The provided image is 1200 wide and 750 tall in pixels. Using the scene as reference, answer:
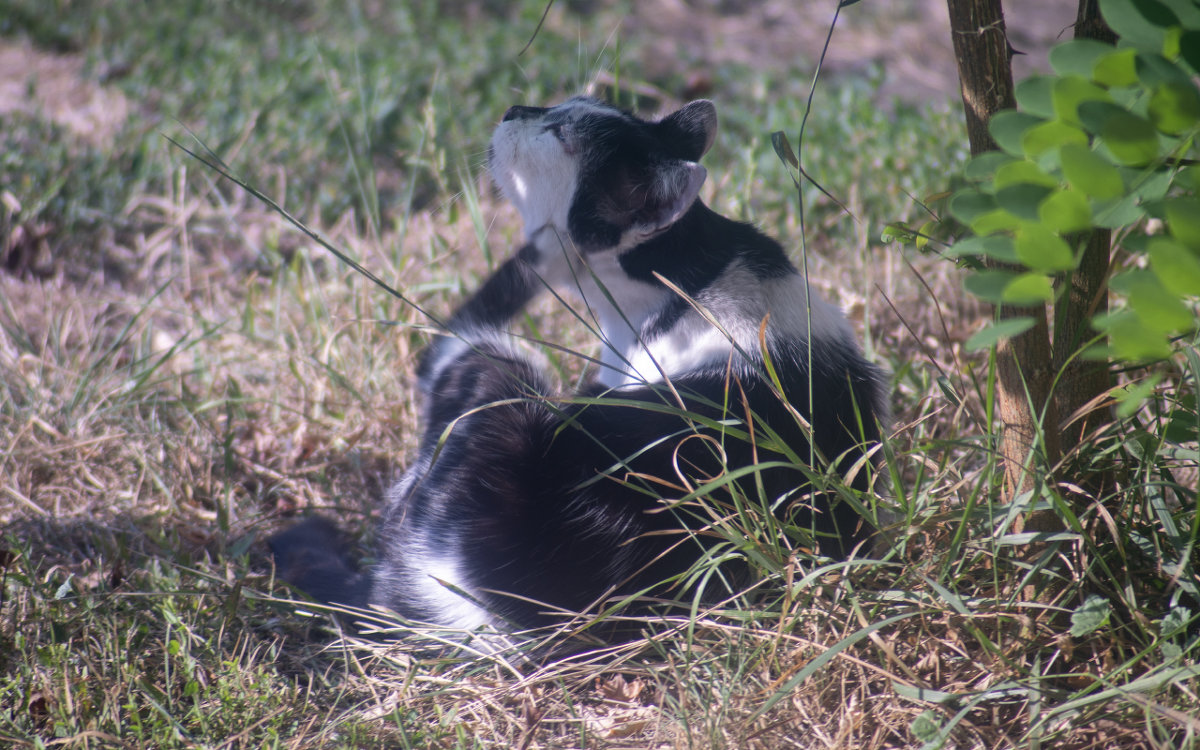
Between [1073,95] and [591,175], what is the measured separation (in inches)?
41.8

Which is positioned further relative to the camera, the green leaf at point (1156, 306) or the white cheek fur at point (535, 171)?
the white cheek fur at point (535, 171)

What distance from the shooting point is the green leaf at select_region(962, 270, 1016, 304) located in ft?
3.64

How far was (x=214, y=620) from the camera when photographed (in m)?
1.86

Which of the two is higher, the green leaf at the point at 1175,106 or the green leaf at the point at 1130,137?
the green leaf at the point at 1175,106

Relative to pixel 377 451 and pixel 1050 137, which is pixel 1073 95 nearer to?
pixel 1050 137

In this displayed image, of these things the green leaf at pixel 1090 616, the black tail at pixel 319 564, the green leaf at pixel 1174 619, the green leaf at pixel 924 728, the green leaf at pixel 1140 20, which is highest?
the green leaf at pixel 1140 20

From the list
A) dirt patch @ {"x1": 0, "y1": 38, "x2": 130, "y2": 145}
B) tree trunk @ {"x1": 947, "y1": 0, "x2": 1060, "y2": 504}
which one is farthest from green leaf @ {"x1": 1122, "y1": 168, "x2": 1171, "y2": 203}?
dirt patch @ {"x1": 0, "y1": 38, "x2": 130, "y2": 145}

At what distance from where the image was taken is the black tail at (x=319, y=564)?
198 cm

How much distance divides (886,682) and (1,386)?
2.45 meters

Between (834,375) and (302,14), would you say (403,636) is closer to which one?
(834,375)

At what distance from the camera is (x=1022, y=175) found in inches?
42.2

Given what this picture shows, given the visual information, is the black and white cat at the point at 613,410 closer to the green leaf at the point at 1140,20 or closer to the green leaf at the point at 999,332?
the green leaf at the point at 999,332

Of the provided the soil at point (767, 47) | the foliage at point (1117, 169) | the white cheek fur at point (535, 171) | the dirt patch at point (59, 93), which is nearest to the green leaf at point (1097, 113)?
the foliage at point (1117, 169)

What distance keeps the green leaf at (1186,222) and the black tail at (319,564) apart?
162 centimetres
